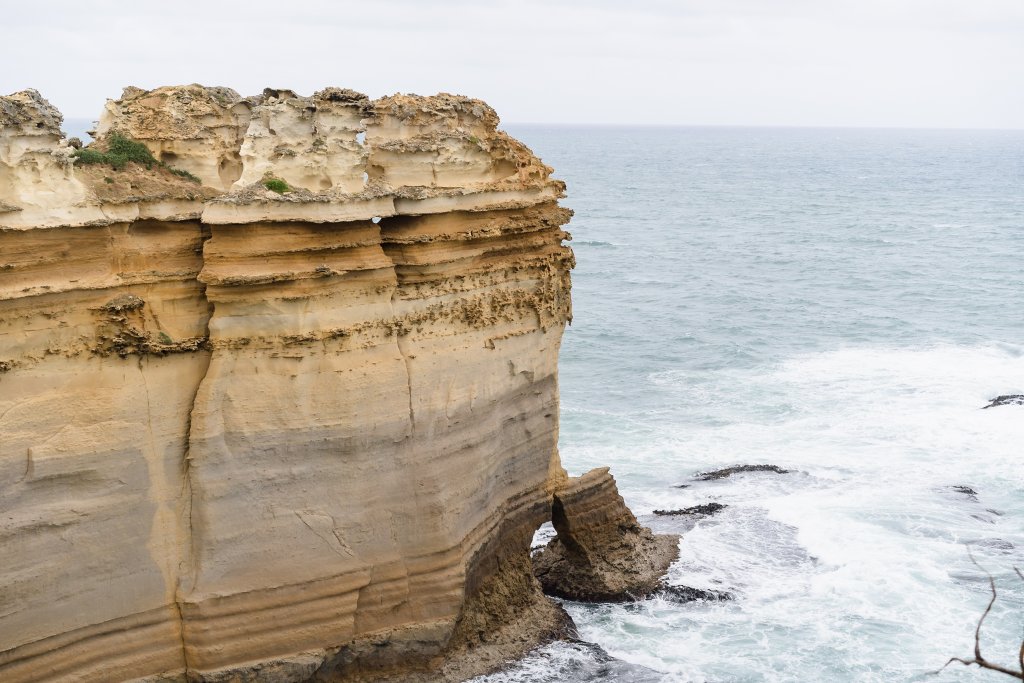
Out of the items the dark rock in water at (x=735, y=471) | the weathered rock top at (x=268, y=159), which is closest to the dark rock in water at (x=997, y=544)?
the dark rock in water at (x=735, y=471)

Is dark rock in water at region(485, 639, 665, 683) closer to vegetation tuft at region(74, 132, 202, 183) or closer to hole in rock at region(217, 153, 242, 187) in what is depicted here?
hole in rock at region(217, 153, 242, 187)

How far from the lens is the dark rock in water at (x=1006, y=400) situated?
30641mm

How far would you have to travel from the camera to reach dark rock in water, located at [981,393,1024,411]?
1206 inches

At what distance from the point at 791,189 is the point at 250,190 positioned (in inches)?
3885

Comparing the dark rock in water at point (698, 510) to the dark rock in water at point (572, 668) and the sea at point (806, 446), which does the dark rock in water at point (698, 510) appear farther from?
the dark rock in water at point (572, 668)

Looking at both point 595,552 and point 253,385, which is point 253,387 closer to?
point 253,385

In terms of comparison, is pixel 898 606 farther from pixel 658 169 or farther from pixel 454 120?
pixel 658 169

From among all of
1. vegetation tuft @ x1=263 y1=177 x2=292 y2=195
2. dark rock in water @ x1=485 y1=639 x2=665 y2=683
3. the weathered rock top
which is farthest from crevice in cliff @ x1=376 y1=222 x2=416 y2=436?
dark rock in water @ x1=485 y1=639 x2=665 y2=683

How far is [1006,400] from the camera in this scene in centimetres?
3114

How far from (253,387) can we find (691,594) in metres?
8.47

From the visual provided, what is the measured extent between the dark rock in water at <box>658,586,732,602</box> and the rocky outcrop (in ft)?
0.68

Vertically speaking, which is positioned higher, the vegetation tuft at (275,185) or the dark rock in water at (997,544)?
the vegetation tuft at (275,185)

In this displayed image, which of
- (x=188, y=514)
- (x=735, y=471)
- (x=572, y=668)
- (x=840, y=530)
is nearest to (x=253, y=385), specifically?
(x=188, y=514)

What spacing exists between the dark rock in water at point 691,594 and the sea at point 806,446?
6.3 inches
